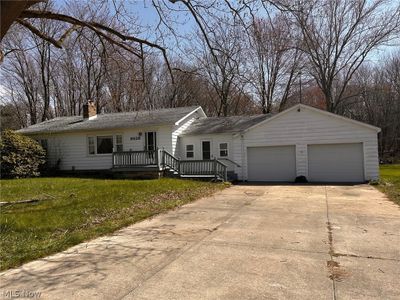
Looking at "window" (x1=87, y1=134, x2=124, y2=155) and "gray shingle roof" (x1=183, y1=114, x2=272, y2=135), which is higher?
"gray shingle roof" (x1=183, y1=114, x2=272, y2=135)

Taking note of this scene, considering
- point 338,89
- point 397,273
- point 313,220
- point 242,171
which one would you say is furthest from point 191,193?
point 338,89

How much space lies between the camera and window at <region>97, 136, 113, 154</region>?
82.3ft

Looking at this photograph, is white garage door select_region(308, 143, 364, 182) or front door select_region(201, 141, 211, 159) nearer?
white garage door select_region(308, 143, 364, 182)

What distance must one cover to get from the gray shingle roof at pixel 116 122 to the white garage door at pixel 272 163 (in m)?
5.24

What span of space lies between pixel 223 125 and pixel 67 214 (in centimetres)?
1592

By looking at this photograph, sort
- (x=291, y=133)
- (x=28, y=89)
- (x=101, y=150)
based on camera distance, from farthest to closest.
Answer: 1. (x=28, y=89)
2. (x=101, y=150)
3. (x=291, y=133)

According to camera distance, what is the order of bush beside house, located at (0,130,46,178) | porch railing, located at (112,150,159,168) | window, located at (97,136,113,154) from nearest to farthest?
bush beside house, located at (0,130,46,178), porch railing, located at (112,150,159,168), window, located at (97,136,113,154)

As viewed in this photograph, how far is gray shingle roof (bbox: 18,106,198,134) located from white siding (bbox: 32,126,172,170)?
0.47 m

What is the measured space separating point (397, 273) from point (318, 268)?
993 millimetres

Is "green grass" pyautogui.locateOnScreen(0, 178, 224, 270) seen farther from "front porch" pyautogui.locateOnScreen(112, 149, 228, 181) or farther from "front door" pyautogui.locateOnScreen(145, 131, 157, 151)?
"front door" pyautogui.locateOnScreen(145, 131, 157, 151)

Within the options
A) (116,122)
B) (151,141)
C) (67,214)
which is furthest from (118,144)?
(67,214)

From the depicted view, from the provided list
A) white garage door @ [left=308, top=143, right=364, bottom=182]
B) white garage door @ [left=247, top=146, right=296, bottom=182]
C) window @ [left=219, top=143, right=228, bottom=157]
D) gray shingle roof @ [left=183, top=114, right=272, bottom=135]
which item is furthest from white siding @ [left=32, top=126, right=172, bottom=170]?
white garage door @ [left=308, top=143, right=364, bottom=182]

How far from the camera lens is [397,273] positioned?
5043 millimetres

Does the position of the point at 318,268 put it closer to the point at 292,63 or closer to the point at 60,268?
the point at 60,268
